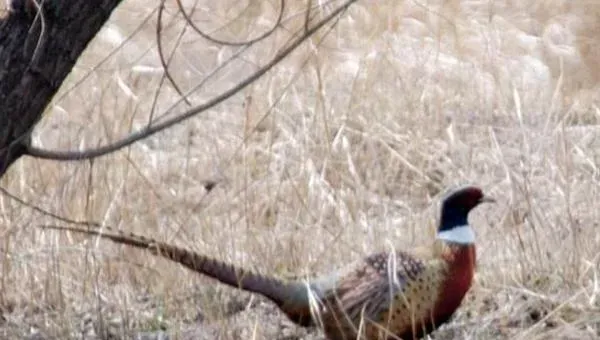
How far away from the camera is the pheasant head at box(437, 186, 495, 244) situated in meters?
4.03

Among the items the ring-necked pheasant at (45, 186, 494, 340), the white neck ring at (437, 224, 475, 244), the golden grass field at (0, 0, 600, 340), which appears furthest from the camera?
the golden grass field at (0, 0, 600, 340)

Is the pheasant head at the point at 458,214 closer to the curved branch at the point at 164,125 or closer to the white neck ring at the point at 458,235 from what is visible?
the white neck ring at the point at 458,235

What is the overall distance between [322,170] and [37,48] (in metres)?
2.43

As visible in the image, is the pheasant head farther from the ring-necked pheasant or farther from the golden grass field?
the golden grass field

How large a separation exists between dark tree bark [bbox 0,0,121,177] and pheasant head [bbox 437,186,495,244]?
3.64ft

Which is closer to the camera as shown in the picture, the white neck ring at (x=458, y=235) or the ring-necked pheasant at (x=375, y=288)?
the ring-necked pheasant at (x=375, y=288)

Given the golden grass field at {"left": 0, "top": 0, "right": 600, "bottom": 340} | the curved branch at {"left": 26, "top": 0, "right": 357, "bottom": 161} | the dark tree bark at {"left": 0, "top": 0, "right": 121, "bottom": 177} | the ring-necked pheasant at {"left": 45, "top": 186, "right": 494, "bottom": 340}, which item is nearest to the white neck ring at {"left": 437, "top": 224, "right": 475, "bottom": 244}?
the ring-necked pheasant at {"left": 45, "top": 186, "right": 494, "bottom": 340}

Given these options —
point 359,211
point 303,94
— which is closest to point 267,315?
point 359,211

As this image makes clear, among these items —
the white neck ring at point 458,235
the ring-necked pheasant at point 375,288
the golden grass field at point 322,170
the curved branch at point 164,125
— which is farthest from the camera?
the golden grass field at point 322,170

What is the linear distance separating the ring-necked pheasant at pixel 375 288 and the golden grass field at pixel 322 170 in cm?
25

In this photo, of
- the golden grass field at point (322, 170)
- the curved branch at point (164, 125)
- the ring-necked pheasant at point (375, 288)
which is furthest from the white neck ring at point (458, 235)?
the curved branch at point (164, 125)

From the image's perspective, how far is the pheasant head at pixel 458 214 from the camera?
403cm

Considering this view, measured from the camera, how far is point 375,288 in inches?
153

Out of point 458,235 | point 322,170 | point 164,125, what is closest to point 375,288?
point 458,235
